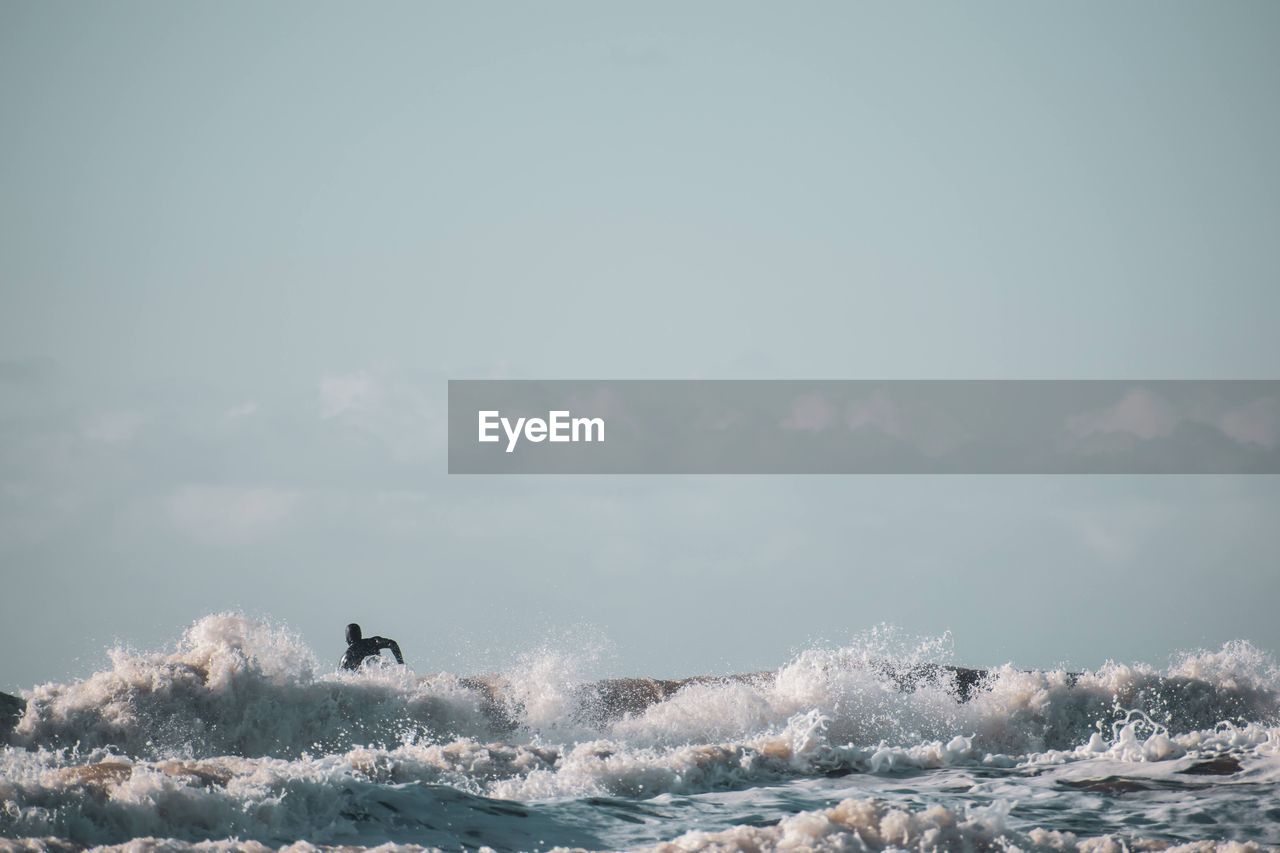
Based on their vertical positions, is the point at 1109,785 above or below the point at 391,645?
below

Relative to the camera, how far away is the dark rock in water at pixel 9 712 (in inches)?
643

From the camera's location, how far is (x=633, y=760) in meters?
12.3

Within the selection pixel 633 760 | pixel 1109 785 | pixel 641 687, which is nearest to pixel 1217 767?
pixel 1109 785

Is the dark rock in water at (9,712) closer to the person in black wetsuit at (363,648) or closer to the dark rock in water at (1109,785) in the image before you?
the person in black wetsuit at (363,648)

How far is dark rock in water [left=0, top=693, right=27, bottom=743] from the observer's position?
1634 cm

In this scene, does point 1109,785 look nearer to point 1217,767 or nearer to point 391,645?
point 1217,767

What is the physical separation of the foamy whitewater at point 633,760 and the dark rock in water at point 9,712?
5.6 inches

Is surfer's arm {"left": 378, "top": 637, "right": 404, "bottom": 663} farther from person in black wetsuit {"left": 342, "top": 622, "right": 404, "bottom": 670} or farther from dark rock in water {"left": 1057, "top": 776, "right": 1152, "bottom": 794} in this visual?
dark rock in water {"left": 1057, "top": 776, "right": 1152, "bottom": 794}

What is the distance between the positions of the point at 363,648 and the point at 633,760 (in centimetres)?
846

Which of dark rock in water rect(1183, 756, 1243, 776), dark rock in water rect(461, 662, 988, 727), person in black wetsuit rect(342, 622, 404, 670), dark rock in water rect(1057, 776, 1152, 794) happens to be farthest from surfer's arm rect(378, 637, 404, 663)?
dark rock in water rect(1183, 756, 1243, 776)

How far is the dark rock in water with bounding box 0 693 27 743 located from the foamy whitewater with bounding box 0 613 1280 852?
0.47ft

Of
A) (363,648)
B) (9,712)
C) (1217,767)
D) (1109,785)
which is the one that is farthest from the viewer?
(363,648)

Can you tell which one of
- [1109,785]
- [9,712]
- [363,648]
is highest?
[363,648]

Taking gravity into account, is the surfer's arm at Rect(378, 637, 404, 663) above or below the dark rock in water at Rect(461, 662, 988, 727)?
above
